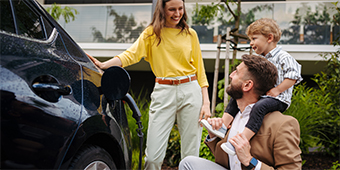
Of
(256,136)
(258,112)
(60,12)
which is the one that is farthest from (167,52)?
(60,12)

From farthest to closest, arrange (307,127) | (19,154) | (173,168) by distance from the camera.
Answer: (307,127)
(173,168)
(19,154)

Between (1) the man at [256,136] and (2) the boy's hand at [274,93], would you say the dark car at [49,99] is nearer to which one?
(1) the man at [256,136]

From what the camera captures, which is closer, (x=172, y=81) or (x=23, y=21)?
(x=23, y=21)

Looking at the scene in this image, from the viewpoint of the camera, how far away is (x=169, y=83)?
8.09 feet

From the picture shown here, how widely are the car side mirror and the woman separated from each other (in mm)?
759

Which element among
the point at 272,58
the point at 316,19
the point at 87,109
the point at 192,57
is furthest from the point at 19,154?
the point at 316,19

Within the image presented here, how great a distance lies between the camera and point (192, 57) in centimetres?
266

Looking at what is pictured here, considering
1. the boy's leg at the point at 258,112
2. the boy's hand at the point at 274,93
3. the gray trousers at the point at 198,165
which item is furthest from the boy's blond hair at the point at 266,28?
the gray trousers at the point at 198,165

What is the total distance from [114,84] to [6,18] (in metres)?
0.64

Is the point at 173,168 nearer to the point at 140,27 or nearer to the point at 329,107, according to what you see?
the point at 329,107

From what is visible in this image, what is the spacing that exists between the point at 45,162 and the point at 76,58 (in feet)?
2.00

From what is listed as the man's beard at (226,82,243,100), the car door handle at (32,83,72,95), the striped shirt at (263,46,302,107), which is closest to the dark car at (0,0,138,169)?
the car door handle at (32,83,72,95)

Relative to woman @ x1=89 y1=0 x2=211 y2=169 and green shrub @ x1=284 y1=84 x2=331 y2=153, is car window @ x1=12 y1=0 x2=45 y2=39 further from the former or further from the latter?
green shrub @ x1=284 y1=84 x2=331 y2=153

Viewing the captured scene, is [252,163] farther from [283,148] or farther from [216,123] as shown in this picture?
[216,123]
